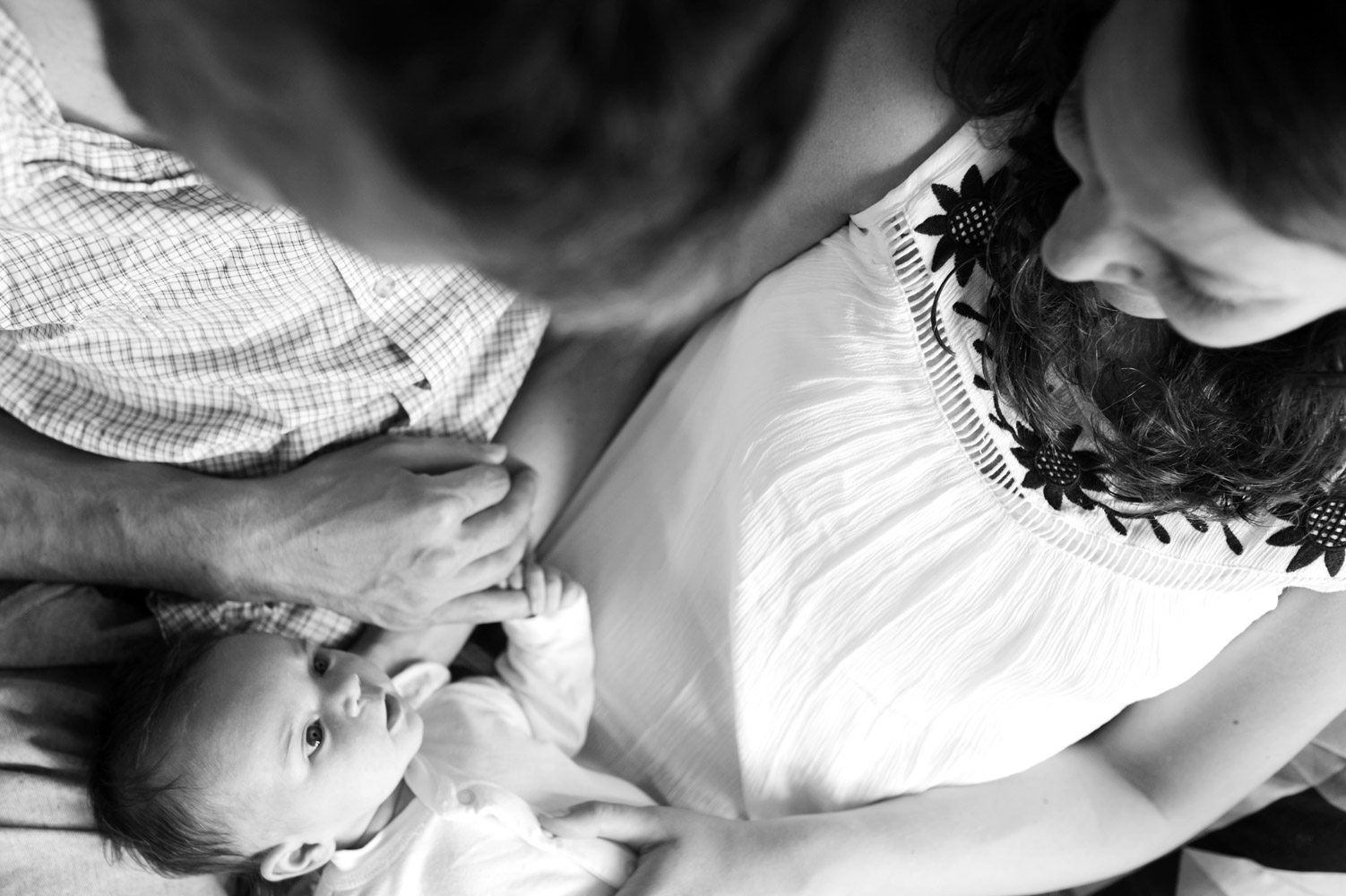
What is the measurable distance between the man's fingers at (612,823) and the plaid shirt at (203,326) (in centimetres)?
42

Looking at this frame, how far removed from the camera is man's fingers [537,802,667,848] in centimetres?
116

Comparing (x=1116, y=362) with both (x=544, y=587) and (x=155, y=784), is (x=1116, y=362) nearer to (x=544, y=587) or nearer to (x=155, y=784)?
(x=544, y=587)

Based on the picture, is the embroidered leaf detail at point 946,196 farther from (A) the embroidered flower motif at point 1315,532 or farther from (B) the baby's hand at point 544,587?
(B) the baby's hand at point 544,587

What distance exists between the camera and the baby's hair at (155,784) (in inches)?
42.4

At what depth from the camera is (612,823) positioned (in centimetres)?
117

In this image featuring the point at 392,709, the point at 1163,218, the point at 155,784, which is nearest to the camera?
the point at 1163,218

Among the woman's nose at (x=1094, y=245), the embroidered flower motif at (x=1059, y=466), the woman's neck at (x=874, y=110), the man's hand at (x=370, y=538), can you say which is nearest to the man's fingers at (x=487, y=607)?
the man's hand at (x=370, y=538)

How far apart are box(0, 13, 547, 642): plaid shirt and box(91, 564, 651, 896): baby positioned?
16 cm

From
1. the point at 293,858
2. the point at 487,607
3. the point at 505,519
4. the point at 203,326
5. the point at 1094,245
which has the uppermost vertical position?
the point at 1094,245

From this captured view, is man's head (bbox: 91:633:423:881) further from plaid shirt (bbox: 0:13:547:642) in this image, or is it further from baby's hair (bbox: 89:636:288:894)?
plaid shirt (bbox: 0:13:547:642)

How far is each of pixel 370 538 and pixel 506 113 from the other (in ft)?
2.70

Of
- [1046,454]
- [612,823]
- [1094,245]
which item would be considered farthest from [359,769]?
[1094,245]

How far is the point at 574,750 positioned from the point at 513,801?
0.63ft

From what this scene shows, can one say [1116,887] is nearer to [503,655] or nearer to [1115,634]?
[1115,634]
